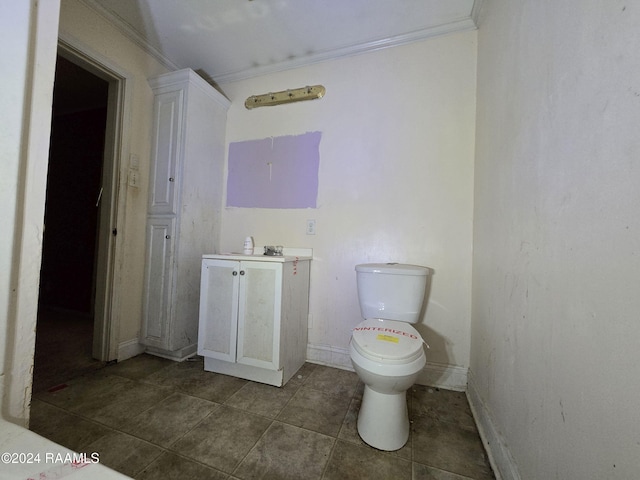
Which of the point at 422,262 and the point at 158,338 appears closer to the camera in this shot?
the point at 422,262

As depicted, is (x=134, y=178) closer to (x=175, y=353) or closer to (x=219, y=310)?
(x=219, y=310)

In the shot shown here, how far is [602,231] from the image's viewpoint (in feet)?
1.72

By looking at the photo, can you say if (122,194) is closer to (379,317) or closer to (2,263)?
(2,263)

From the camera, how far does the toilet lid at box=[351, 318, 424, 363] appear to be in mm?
993

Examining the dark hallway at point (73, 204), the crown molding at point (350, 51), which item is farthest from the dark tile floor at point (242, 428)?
the crown molding at point (350, 51)

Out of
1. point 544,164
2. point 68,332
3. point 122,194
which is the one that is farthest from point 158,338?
point 544,164

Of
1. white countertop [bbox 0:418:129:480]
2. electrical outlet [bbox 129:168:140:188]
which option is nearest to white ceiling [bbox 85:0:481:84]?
electrical outlet [bbox 129:168:140:188]

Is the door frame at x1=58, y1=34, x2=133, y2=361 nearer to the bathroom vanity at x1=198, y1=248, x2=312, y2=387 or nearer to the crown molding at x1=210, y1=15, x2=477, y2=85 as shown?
the bathroom vanity at x1=198, y1=248, x2=312, y2=387

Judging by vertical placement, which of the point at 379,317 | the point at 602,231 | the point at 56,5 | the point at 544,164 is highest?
the point at 56,5

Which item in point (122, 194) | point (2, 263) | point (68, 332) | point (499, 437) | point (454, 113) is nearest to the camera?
point (2, 263)

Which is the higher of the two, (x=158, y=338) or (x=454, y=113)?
(x=454, y=113)

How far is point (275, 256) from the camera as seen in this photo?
62.6 inches

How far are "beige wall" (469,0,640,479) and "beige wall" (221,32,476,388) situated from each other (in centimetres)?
41

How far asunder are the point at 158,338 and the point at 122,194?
107 centimetres
